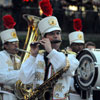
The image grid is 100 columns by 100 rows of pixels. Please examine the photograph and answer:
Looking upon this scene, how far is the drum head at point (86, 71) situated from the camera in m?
5.66

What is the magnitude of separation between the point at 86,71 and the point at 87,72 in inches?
1.2

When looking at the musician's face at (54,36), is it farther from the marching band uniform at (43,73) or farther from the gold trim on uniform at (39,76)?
the gold trim on uniform at (39,76)

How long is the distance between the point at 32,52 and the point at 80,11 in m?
9.16

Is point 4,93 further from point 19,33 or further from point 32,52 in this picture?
point 19,33

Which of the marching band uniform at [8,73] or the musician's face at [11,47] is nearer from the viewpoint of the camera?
the marching band uniform at [8,73]

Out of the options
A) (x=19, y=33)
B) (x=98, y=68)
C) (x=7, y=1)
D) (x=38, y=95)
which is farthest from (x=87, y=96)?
(x=7, y=1)

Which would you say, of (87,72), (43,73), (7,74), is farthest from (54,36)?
(7,74)

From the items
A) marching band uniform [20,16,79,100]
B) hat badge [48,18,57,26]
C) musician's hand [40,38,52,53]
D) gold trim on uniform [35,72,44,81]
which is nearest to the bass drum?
marching band uniform [20,16,79,100]

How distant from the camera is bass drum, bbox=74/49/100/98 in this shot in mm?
5613

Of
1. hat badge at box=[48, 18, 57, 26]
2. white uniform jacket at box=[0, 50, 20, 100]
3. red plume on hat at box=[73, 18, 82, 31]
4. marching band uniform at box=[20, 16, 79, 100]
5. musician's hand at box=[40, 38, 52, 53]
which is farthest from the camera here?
red plume on hat at box=[73, 18, 82, 31]

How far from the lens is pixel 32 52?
470 centimetres

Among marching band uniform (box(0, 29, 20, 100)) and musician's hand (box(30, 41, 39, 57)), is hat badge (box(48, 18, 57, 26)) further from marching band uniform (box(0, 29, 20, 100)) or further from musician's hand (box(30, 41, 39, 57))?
marching band uniform (box(0, 29, 20, 100))

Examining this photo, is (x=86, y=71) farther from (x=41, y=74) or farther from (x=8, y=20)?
(x=8, y=20)

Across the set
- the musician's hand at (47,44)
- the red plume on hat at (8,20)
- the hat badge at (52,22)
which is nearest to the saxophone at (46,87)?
the musician's hand at (47,44)
